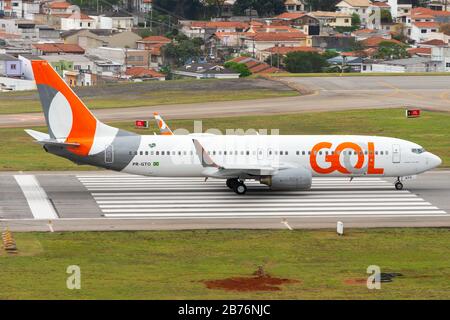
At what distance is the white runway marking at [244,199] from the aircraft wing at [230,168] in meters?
1.38

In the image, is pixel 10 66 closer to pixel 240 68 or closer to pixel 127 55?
pixel 127 55

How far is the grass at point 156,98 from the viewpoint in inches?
4181

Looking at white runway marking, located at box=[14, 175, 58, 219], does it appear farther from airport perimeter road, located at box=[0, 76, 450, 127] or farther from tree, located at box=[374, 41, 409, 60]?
tree, located at box=[374, 41, 409, 60]

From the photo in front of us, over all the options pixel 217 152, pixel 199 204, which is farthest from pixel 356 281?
pixel 217 152

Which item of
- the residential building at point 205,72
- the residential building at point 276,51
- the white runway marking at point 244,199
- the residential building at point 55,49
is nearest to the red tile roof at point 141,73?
the residential building at point 205,72

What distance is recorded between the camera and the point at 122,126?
92750mm

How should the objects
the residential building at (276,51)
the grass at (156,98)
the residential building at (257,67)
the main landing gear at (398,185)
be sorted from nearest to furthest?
the main landing gear at (398,185), the grass at (156,98), the residential building at (257,67), the residential building at (276,51)

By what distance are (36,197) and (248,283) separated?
889 inches

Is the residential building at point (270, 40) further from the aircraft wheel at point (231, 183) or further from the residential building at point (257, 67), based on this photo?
the aircraft wheel at point (231, 183)

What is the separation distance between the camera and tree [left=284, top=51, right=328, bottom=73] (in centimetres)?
16300

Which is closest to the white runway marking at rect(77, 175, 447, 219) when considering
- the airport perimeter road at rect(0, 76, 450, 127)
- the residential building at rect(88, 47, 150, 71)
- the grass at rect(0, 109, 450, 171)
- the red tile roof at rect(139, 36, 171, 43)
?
the grass at rect(0, 109, 450, 171)

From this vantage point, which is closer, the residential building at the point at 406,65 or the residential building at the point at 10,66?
the residential building at the point at 406,65

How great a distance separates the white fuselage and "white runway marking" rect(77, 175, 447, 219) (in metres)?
1.47

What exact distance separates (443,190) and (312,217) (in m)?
11.9
